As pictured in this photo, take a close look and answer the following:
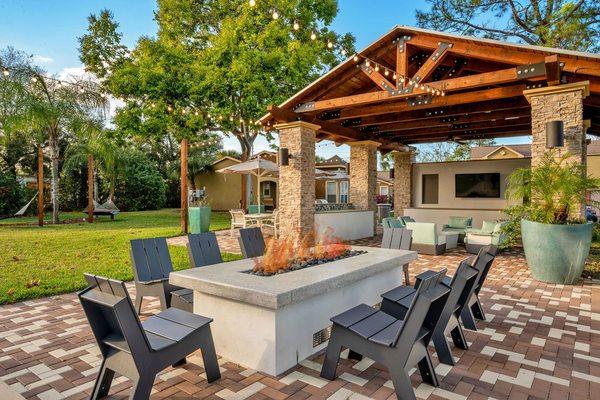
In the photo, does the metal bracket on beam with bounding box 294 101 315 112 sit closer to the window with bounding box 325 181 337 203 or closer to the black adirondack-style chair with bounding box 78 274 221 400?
the black adirondack-style chair with bounding box 78 274 221 400

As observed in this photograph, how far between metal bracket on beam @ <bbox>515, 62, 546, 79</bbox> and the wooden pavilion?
2 centimetres

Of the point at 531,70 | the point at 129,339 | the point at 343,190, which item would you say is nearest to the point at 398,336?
the point at 129,339

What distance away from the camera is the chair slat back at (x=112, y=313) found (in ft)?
6.79

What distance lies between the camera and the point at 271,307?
2662mm

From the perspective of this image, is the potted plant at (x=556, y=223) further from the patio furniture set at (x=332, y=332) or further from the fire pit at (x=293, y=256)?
the fire pit at (x=293, y=256)

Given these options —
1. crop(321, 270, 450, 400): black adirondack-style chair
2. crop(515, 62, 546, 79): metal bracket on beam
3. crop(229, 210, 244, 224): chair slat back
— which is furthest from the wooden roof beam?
crop(321, 270, 450, 400): black adirondack-style chair

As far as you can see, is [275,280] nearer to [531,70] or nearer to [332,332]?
[332,332]

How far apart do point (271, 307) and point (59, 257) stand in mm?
6775

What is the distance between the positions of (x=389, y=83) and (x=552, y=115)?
307cm

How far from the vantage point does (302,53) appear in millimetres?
14188

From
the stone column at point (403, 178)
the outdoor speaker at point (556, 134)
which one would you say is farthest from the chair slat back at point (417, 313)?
the stone column at point (403, 178)

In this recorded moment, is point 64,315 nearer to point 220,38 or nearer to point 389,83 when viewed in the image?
point 389,83

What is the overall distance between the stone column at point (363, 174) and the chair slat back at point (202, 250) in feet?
26.5

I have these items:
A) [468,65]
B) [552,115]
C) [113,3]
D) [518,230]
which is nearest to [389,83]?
[468,65]
